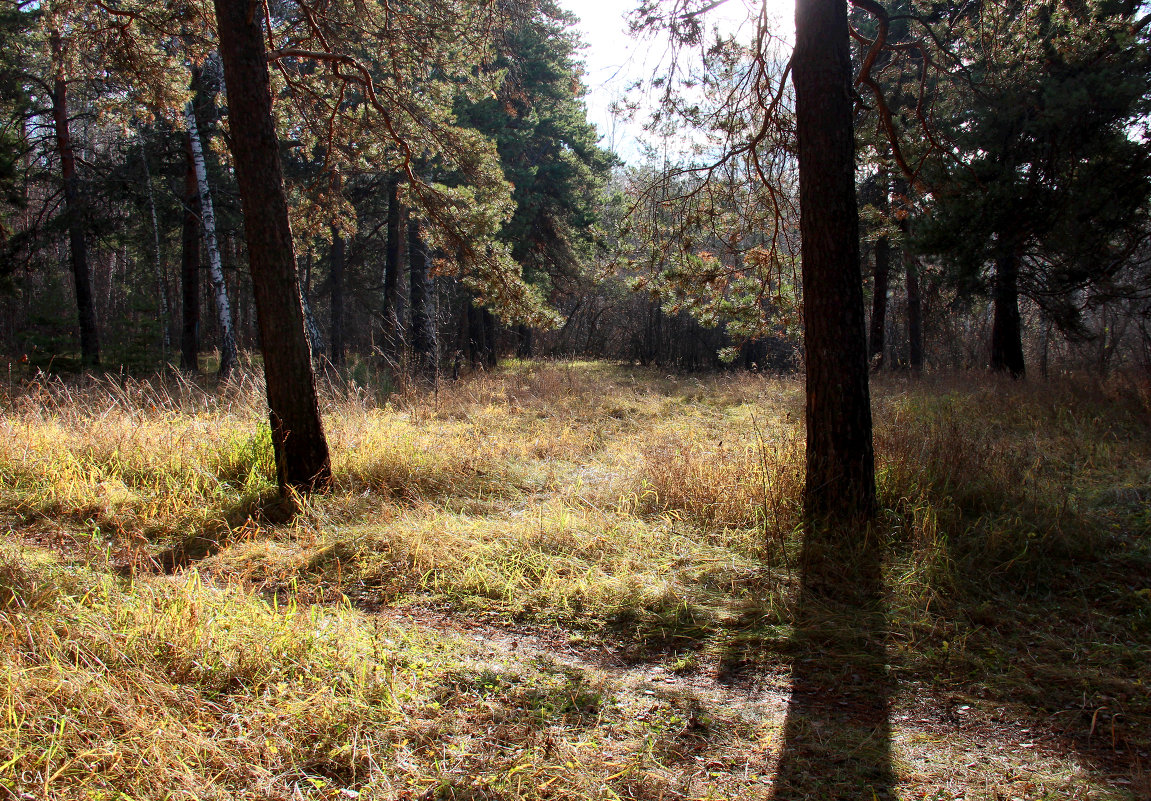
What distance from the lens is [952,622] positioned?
3.31m

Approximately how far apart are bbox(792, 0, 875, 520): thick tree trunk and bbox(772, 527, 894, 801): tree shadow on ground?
0.42 metres

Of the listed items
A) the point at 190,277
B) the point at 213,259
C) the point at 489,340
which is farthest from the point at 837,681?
the point at 489,340

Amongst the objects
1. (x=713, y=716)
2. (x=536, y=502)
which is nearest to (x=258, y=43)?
(x=536, y=502)

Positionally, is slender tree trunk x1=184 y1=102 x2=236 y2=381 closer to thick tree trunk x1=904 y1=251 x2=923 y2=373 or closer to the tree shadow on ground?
the tree shadow on ground

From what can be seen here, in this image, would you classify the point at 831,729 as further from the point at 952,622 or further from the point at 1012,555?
the point at 1012,555

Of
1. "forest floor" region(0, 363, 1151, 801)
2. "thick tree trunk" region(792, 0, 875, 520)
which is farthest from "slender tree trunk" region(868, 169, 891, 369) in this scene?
"thick tree trunk" region(792, 0, 875, 520)

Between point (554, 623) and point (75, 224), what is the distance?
14509mm

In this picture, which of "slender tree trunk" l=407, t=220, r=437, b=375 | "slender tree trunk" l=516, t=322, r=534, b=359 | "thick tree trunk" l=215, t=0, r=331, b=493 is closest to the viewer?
"thick tree trunk" l=215, t=0, r=331, b=493

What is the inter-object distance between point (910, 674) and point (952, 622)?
1.91 ft

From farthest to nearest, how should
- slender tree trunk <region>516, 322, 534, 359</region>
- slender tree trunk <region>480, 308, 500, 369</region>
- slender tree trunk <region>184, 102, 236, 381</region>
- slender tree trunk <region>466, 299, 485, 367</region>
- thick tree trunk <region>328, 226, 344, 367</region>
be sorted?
slender tree trunk <region>516, 322, 534, 359</region>, slender tree trunk <region>466, 299, 485, 367</region>, slender tree trunk <region>480, 308, 500, 369</region>, thick tree trunk <region>328, 226, 344, 367</region>, slender tree trunk <region>184, 102, 236, 381</region>

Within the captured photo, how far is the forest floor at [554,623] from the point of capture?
7.13ft

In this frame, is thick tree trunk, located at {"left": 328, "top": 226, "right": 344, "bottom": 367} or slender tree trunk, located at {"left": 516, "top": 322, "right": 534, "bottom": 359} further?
slender tree trunk, located at {"left": 516, "top": 322, "right": 534, "bottom": 359}

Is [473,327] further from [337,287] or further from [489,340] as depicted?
[337,287]

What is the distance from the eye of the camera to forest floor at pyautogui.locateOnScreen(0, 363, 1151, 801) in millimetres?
2174
